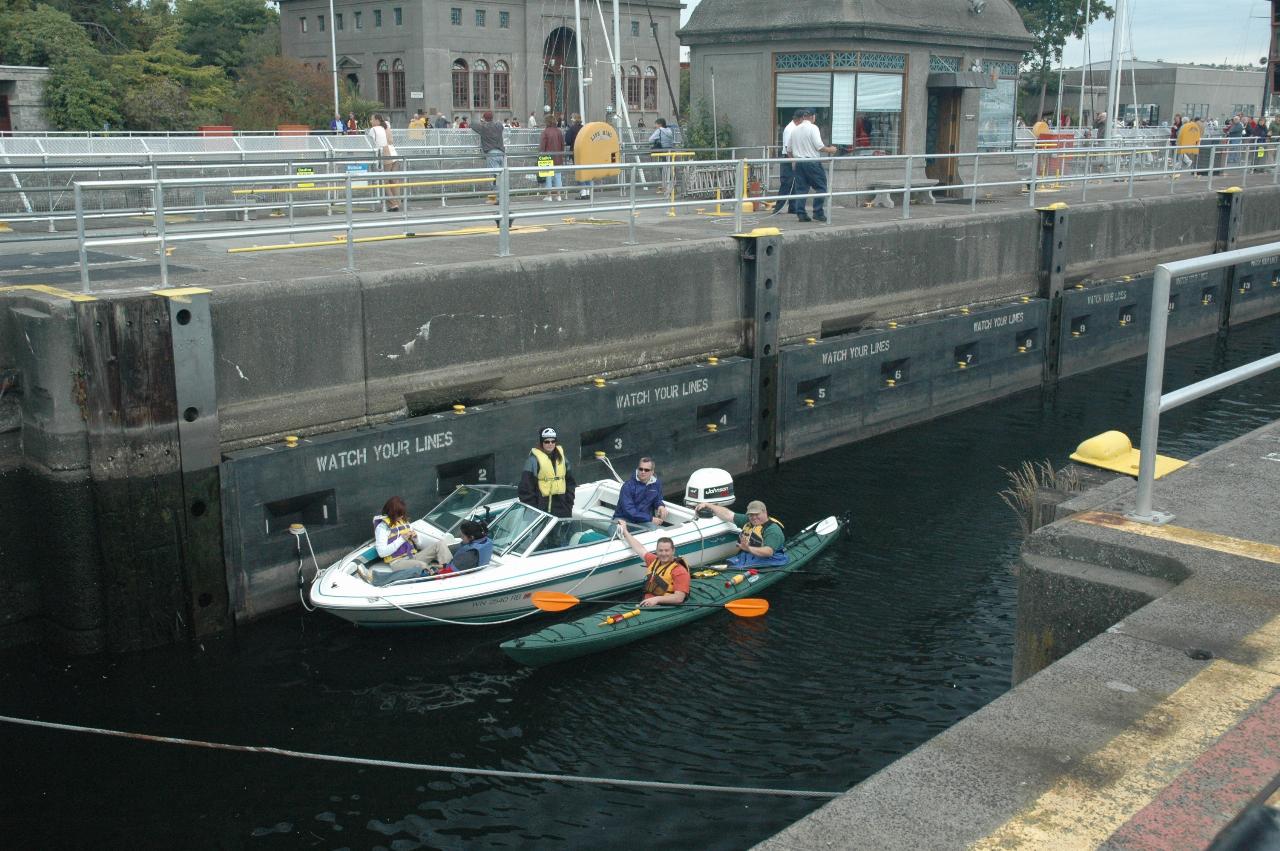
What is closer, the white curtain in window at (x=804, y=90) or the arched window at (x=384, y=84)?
the white curtain in window at (x=804, y=90)

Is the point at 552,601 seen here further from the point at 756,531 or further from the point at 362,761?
the point at 362,761

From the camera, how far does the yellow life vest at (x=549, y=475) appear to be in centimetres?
1362

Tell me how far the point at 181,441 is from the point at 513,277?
4.75 meters

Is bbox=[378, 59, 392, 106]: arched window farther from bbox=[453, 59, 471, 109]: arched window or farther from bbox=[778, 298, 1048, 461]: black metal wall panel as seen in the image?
bbox=[778, 298, 1048, 461]: black metal wall panel

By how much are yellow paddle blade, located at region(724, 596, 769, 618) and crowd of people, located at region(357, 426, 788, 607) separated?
1.69 ft

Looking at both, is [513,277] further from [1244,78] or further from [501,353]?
[1244,78]

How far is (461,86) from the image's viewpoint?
61.6 meters

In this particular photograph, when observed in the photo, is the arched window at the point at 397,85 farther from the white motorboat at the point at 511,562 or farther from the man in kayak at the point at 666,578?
the man in kayak at the point at 666,578

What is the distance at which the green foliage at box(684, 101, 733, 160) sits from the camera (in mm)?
26906

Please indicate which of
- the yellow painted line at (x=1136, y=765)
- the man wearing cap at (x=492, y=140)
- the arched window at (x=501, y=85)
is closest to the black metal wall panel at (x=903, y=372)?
the man wearing cap at (x=492, y=140)

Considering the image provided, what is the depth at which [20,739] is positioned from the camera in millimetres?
10258

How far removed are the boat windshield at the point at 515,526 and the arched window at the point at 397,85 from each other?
5292 cm

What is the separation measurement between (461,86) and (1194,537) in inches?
2363

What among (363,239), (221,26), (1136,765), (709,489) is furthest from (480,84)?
(1136,765)
